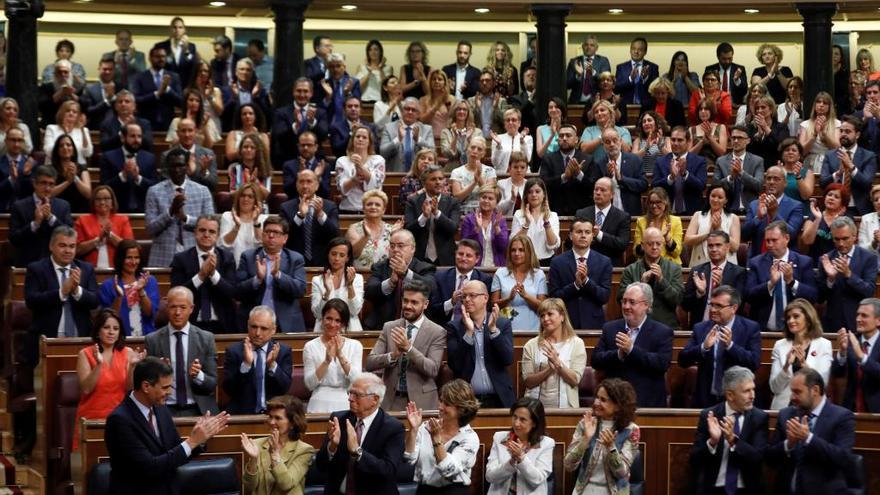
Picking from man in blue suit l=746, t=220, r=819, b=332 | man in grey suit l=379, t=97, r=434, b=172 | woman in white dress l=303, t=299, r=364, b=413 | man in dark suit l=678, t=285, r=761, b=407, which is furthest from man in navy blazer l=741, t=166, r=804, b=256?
woman in white dress l=303, t=299, r=364, b=413

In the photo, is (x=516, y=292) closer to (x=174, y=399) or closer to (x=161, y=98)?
(x=174, y=399)

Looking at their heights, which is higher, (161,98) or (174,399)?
(161,98)

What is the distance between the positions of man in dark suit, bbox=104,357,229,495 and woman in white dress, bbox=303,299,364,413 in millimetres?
1062

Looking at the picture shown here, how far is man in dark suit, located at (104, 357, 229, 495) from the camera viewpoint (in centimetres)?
777

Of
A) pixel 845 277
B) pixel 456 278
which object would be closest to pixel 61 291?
pixel 456 278

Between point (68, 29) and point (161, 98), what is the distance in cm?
378

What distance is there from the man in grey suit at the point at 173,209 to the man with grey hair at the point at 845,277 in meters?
4.03

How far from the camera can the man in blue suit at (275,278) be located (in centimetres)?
995

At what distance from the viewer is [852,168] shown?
1191 centimetres

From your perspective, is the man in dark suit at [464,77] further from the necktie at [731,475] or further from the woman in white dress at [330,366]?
the necktie at [731,475]

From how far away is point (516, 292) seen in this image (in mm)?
9906

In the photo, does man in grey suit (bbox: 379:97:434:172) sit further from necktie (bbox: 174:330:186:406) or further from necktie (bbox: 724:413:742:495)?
necktie (bbox: 724:413:742:495)

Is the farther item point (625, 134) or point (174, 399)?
point (625, 134)

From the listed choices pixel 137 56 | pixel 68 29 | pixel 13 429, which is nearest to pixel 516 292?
pixel 13 429
